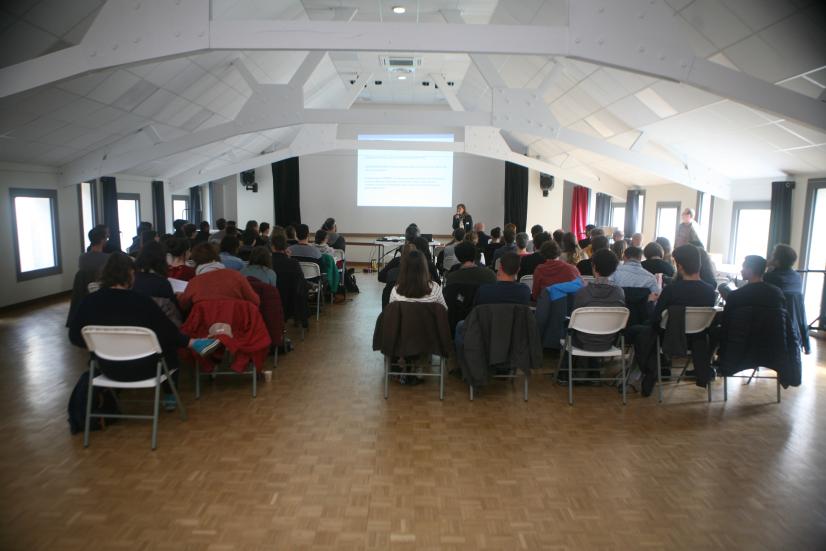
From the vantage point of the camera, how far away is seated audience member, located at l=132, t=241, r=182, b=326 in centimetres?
384

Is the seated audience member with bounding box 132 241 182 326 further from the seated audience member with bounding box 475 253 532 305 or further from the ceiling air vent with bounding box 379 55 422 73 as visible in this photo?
the ceiling air vent with bounding box 379 55 422 73

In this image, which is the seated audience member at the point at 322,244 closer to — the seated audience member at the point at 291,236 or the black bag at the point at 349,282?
the seated audience member at the point at 291,236

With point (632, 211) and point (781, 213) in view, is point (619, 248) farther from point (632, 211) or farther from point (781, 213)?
point (632, 211)

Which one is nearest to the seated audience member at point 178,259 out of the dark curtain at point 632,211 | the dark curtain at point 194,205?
the dark curtain at point 632,211

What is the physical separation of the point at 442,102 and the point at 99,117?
8172 mm

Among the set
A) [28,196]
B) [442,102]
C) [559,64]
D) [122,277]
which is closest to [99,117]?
[28,196]

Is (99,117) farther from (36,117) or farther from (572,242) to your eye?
(572,242)

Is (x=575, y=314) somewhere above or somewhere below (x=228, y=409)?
above

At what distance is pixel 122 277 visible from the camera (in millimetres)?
3324

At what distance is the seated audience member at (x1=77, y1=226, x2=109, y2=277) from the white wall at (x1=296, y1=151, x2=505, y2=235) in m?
8.54

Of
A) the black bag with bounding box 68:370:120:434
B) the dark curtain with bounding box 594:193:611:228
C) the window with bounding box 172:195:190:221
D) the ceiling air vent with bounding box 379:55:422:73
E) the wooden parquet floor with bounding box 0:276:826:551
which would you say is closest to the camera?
the wooden parquet floor with bounding box 0:276:826:551

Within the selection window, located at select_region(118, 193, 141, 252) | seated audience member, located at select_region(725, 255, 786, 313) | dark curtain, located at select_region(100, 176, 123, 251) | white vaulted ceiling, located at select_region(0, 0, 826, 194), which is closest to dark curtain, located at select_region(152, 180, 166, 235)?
window, located at select_region(118, 193, 141, 252)

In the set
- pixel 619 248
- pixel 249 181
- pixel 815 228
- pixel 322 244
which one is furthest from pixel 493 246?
pixel 249 181

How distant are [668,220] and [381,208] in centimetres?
675
